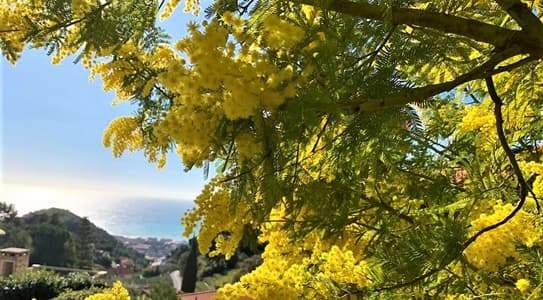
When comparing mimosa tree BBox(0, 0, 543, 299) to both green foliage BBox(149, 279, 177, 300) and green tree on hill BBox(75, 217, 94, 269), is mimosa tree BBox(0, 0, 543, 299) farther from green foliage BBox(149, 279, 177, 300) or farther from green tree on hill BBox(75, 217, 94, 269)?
green tree on hill BBox(75, 217, 94, 269)

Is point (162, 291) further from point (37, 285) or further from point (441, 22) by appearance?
point (441, 22)

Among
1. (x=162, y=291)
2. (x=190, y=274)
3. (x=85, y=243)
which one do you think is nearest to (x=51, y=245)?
(x=85, y=243)

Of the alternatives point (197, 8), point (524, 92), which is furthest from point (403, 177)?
point (197, 8)

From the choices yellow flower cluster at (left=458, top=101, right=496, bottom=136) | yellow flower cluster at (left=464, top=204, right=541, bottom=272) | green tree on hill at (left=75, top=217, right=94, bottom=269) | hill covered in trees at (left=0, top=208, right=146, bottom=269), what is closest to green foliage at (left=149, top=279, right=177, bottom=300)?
yellow flower cluster at (left=458, top=101, right=496, bottom=136)

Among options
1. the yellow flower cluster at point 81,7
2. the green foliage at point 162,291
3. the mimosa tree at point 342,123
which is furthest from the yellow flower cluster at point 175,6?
the green foliage at point 162,291

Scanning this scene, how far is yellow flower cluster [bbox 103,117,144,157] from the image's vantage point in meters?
2.75

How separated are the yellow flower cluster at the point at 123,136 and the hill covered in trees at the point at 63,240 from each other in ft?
56.8

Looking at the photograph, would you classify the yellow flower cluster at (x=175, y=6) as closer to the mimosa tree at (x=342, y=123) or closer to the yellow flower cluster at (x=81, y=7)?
the mimosa tree at (x=342, y=123)

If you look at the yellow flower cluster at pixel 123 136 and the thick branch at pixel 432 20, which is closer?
the thick branch at pixel 432 20

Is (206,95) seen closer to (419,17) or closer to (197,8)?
(419,17)

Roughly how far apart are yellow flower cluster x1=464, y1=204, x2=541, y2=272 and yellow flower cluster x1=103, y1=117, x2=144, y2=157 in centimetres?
155

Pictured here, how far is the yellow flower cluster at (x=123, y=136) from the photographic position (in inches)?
108

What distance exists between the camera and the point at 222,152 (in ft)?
3.88

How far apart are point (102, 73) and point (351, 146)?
1510 millimetres
